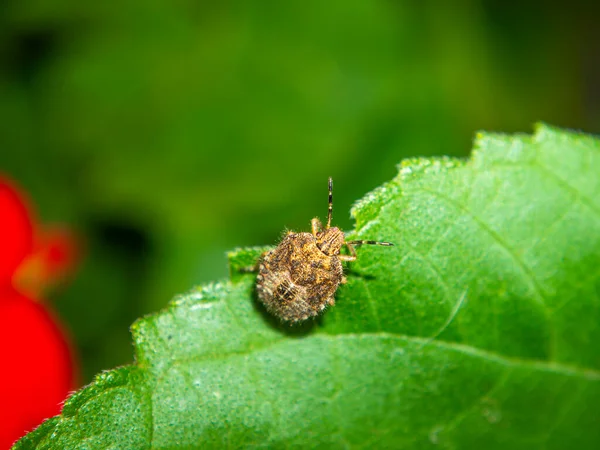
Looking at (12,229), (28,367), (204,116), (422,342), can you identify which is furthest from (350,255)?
(204,116)

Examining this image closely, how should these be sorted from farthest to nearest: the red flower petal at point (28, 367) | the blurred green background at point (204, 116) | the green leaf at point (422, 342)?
the blurred green background at point (204, 116), the red flower petal at point (28, 367), the green leaf at point (422, 342)

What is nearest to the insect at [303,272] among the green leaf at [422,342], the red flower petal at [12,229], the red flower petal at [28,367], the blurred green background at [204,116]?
the green leaf at [422,342]

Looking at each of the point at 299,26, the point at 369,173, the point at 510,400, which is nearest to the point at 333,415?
the point at 510,400

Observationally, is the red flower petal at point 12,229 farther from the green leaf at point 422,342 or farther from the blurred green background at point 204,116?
the green leaf at point 422,342

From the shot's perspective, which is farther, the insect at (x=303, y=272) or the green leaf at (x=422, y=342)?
the insect at (x=303, y=272)

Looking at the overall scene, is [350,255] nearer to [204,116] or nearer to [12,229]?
[12,229]

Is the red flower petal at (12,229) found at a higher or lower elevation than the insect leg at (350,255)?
higher
